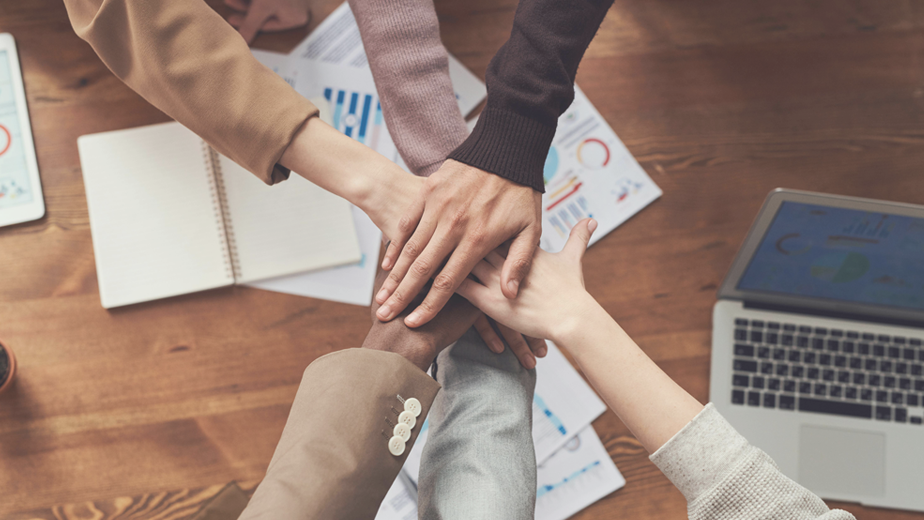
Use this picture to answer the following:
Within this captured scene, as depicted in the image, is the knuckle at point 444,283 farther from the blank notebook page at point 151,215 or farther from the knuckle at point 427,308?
the blank notebook page at point 151,215

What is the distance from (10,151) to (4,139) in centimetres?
2

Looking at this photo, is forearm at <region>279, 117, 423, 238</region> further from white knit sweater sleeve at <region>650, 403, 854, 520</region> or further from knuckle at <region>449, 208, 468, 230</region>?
white knit sweater sleeve at <region>650, 403, 854, 520</region>

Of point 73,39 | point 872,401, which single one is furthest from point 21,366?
point 872,401

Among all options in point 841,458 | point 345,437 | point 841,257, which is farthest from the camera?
point 841,458

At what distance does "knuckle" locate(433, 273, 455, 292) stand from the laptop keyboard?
51 cm

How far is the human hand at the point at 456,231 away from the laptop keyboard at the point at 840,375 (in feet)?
1.47

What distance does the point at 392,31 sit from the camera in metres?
0.84

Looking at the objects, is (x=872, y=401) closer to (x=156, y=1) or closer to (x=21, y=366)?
(x=156, y=1)

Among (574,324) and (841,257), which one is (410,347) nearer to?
(574,324)

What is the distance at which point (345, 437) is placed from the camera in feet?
1.83

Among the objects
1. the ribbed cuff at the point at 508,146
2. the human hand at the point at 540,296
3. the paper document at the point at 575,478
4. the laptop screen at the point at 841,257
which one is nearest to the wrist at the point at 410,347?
the human hand at the point at 540,296

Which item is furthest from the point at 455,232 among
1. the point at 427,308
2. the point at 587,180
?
the point at 587,180

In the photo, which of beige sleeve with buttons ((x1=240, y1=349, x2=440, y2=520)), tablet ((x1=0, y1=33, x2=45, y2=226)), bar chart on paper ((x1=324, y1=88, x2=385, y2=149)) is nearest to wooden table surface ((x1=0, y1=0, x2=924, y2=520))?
tablet ((x1=0, y1=33, x2=45, y2=226))

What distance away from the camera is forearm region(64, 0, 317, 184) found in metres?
0.71
